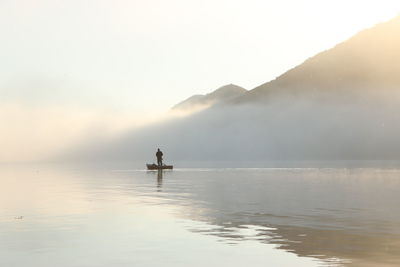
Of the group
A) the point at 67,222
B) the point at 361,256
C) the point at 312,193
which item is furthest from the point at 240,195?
the point at 361,256

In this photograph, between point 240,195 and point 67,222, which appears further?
point 240,195

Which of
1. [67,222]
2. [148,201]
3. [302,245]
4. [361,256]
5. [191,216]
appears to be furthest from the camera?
[148,201]

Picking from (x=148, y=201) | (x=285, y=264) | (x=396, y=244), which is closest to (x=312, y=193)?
(x=148, y=201)

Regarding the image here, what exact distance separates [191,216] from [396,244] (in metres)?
14.8

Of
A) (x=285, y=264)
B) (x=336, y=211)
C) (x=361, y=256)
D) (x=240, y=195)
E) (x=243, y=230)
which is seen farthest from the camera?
(x=240, y=195)

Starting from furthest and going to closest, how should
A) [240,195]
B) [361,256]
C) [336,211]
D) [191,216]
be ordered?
[240,195] → [336,211] → [191,216] → [361,256]

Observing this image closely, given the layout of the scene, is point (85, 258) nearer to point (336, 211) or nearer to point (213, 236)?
point (213, 236)

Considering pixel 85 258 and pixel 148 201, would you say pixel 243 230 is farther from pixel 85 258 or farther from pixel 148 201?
pixel 148 201

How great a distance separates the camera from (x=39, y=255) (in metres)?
24.2

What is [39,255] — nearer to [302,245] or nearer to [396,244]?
[302,245]

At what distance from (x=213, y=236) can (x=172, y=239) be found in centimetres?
207

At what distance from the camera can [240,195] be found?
5878 cm

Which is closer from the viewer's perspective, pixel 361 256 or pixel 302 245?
pixel 361 256

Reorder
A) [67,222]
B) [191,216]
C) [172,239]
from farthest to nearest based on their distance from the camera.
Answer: [191,216], [67,222], [172,239]
